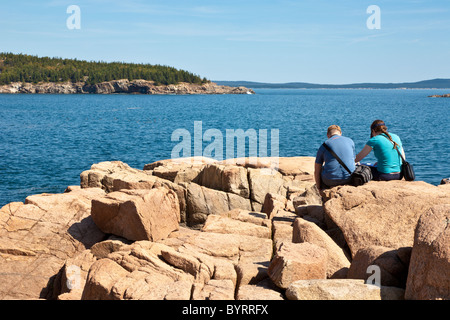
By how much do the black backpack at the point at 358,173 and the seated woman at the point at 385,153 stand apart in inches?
11.4

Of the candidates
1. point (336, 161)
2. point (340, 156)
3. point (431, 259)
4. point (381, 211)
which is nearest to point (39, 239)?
point (336, 161)

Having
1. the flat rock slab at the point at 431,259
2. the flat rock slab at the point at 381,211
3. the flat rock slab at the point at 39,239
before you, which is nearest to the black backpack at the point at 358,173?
the flat rock slab at the point at 381,211

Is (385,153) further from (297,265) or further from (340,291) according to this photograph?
(340,291)

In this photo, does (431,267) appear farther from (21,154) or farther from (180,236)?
(21,154)

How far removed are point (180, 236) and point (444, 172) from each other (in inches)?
1077

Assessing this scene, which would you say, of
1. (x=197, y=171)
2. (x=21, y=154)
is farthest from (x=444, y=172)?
(x=21, y=154)

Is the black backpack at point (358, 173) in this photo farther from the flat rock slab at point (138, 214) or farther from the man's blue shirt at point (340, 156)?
the flat rock slab at point (138, 214)

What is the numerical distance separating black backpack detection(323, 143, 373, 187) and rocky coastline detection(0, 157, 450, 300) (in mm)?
396

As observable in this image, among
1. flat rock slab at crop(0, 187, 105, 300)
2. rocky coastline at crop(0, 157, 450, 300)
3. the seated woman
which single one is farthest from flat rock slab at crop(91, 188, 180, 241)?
the seated woman

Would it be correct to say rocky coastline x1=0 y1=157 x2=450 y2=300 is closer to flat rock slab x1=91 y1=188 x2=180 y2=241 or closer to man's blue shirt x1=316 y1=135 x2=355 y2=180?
flat rock slab x1=91 y1=188 x2=180 y2=241

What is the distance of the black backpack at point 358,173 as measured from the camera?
10.1 m

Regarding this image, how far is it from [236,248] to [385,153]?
397 cm

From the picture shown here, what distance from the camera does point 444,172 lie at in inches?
1283

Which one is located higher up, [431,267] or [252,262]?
[431,267]
